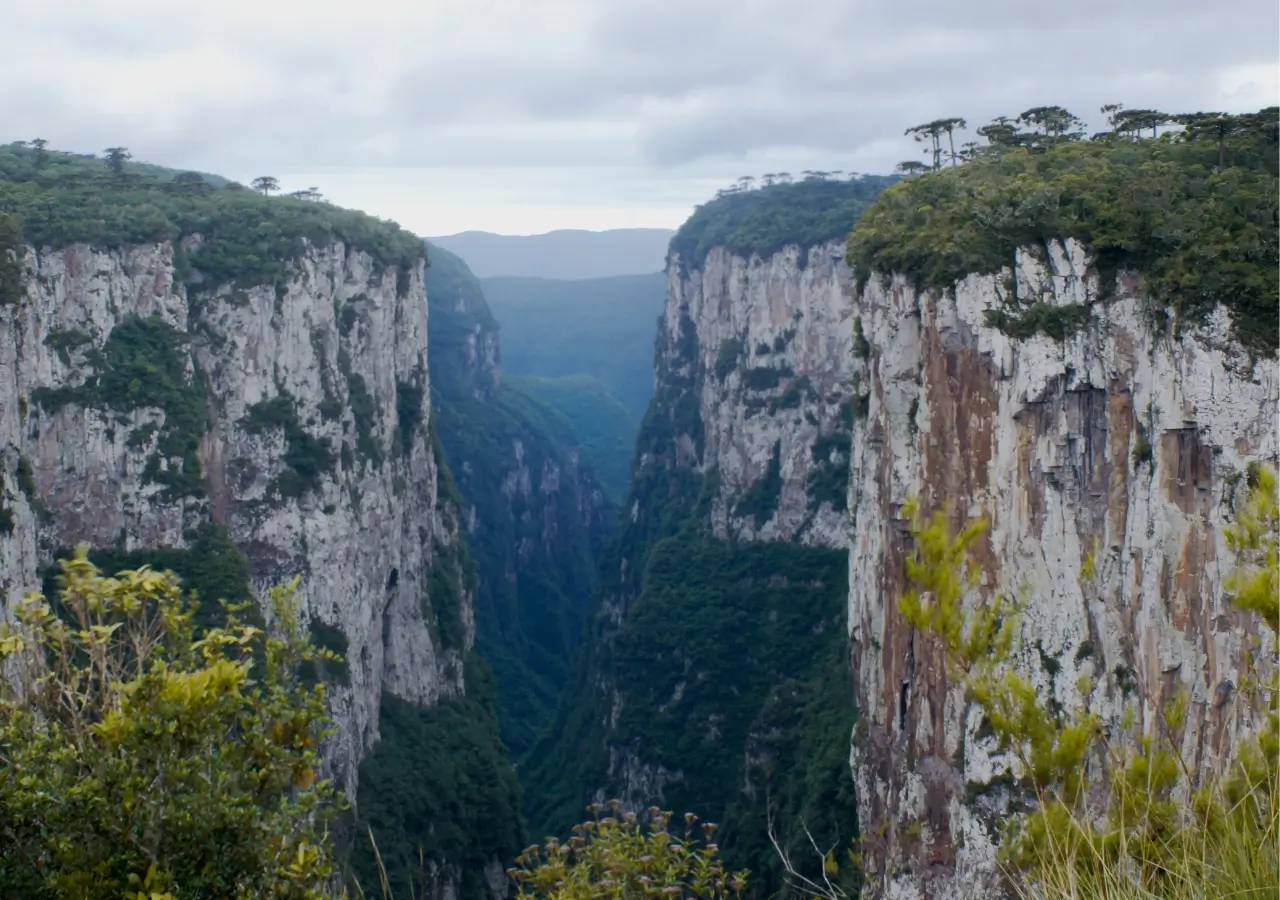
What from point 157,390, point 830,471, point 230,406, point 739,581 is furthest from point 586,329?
point 157,390

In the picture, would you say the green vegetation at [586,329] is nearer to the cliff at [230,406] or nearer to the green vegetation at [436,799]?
the green vegetation at [436,799]

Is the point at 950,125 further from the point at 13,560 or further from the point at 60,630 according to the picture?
the point at 60,630

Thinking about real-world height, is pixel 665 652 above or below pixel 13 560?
below

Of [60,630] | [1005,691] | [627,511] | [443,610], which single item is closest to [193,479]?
[443,610]

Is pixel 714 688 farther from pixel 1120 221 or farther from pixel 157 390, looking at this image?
pixel 1120 221

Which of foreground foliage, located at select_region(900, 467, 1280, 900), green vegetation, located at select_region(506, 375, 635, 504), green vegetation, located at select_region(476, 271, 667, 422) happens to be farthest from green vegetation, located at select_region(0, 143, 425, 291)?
green vegetation, located at select_region(476, 271, 667, 422)
